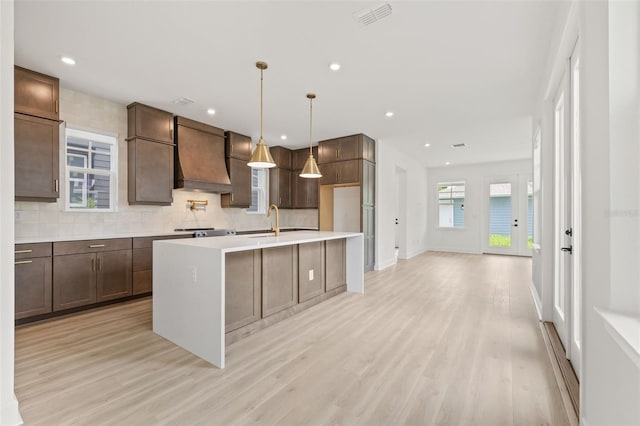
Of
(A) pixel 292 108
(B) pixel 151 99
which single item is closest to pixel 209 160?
(B) pixel 151 99

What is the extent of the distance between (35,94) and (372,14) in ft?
12.2

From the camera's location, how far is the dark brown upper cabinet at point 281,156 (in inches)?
268

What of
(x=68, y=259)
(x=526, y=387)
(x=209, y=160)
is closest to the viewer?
(x=526, y=387)

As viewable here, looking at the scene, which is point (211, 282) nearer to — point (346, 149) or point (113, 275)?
point (113, 275)

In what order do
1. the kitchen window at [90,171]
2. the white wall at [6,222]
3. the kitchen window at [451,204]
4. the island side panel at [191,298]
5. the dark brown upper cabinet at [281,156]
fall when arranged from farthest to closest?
the kitchen window at [451,204] → the dark brown upper cabinet at [281,156] → the kitchen window at [90,171] → the island side panel at [191,298] → the white wall at [6,222]

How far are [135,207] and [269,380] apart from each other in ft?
11.7

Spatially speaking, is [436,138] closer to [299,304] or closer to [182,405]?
[299,304]

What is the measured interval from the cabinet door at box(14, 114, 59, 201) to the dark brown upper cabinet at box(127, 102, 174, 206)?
34.2 inches

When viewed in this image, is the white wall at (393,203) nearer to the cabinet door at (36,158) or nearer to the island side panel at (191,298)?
the island side panel at (191,298)

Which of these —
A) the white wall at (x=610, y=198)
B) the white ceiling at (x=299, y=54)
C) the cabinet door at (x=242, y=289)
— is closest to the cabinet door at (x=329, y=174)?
the white ceiling at (x=299, y=54)

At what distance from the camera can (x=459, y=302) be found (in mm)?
3818

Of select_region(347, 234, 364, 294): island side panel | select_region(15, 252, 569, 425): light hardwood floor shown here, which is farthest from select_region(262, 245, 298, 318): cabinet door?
select_region(347, 234, 364, 294): island side panel

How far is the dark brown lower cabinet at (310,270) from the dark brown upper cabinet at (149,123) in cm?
282

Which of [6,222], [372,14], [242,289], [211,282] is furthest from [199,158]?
[372,14]
